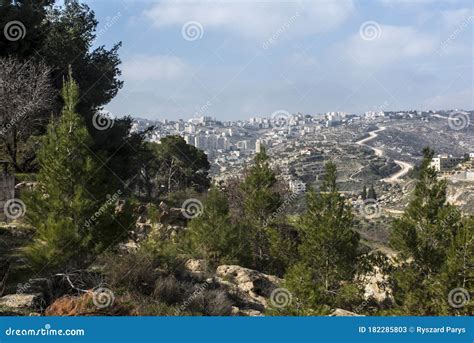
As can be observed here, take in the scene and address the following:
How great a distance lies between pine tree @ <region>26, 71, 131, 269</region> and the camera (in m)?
11.0

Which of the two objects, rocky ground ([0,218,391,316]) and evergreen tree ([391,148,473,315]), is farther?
evergreen tree ([391,148,473,315])

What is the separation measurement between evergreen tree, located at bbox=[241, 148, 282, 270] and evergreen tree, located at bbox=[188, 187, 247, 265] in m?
3.55

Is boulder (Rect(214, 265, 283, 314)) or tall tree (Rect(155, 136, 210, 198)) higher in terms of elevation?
tall tree (Rect(155, 136, 210, 198))

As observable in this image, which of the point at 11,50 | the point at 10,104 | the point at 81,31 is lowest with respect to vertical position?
the point at 10,104

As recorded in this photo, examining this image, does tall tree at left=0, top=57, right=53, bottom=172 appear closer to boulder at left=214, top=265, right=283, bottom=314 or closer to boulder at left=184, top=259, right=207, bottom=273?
Answer: boulder at left=184, top=259, right=207, bottom=273

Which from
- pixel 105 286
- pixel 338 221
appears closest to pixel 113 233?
pixel 105 286

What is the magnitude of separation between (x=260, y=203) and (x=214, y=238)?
5.34 meters

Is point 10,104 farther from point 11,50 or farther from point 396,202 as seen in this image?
point 396,202

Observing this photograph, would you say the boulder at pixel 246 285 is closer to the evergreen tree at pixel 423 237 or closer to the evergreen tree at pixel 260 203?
the evergreen tree at pixel 423 237

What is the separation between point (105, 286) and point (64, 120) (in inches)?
164

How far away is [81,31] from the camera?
2755cm

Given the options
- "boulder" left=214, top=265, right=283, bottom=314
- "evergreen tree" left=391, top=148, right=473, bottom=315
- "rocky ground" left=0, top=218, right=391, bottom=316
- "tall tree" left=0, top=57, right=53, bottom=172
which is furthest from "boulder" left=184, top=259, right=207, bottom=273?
"tall tree" left=0, top=57, right=53, bottom=172

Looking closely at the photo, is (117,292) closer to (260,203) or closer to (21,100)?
(21,100)

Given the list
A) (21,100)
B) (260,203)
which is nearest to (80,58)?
(21,100)
